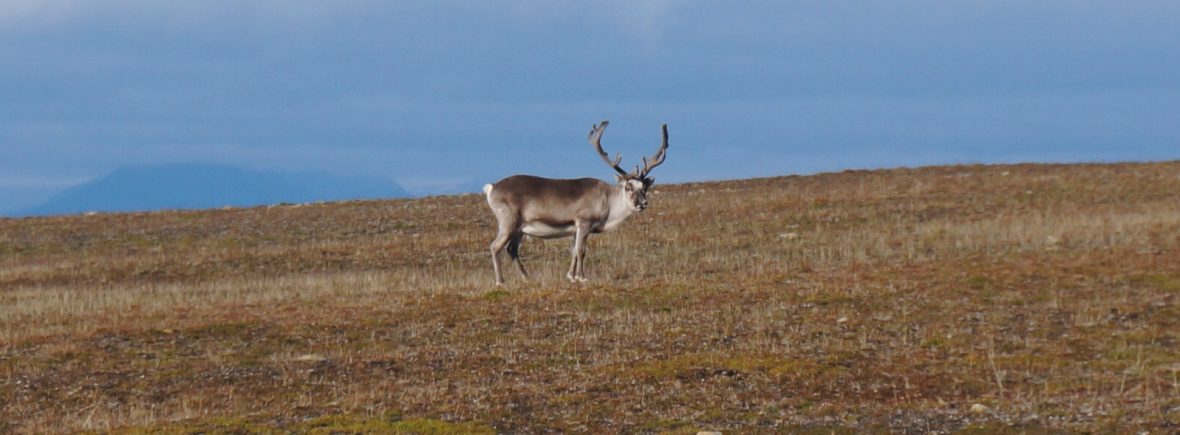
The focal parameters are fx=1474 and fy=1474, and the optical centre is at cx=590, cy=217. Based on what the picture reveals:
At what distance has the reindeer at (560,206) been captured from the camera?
29.6 metres

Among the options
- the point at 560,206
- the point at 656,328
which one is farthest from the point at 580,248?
the point at 656,328

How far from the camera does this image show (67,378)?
68.7 feet

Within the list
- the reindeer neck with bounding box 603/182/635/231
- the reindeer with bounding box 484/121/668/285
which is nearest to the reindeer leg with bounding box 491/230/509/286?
the reindeer with bounding box 484/121/668/285

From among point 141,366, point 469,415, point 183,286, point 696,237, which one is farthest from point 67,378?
point 696,237

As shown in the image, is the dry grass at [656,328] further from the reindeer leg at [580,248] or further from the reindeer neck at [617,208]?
the reindeer neck at [617,208]

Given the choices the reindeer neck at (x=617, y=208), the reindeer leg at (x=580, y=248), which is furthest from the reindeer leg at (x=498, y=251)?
the reindeer neck at (x=617, y=208)

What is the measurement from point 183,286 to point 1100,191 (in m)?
26.2

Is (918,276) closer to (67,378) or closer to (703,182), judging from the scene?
(67,378)

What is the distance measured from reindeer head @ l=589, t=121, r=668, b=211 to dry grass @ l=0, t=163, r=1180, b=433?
66.4 inches

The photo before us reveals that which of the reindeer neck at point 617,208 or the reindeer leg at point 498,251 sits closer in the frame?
the reindeer leg at point 498,251

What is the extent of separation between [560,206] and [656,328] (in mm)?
7243

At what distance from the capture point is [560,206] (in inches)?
1172

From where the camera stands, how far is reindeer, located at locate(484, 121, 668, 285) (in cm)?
→ 2964

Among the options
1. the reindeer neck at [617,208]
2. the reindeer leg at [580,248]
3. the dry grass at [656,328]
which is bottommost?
the dry grass at [656,328]
